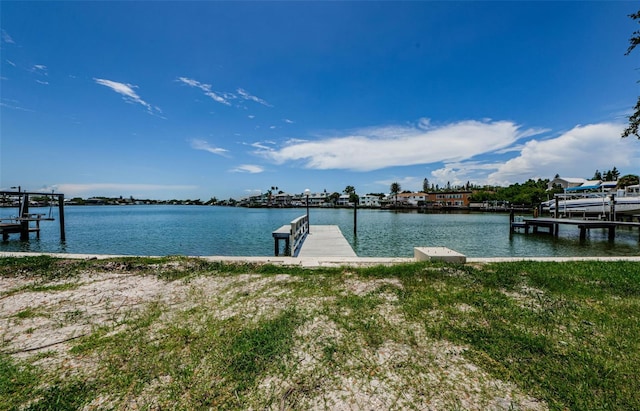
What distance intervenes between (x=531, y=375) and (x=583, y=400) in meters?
0.46

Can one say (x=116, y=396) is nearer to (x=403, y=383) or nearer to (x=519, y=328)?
(x=403, y=383)

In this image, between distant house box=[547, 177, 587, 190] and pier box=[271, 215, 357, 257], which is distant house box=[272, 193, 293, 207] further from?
pier box=[271, 215, 357, 257]

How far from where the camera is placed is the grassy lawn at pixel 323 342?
293 centimetres

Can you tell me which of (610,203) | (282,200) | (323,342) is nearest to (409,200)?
(282,200)

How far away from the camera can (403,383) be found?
3133 millimetres

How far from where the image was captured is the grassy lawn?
2934mm

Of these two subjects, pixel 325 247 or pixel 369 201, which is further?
pixel 369 201

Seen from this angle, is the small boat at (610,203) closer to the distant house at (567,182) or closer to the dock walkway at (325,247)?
the dock walkway at (325,247)

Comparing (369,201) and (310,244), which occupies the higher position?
(369,201)

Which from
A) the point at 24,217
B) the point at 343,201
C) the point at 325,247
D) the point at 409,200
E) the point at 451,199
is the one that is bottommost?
the point at 325,247

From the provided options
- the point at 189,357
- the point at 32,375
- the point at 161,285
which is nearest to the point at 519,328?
the point at 189,357

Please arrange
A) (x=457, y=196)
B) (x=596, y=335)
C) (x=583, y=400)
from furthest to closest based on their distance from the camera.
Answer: (x=457, y=196) < (x=596, y=335) < (x=583, y=400)

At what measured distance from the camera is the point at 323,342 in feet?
13.0

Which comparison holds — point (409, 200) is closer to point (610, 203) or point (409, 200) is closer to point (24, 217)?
point (610, 203)
